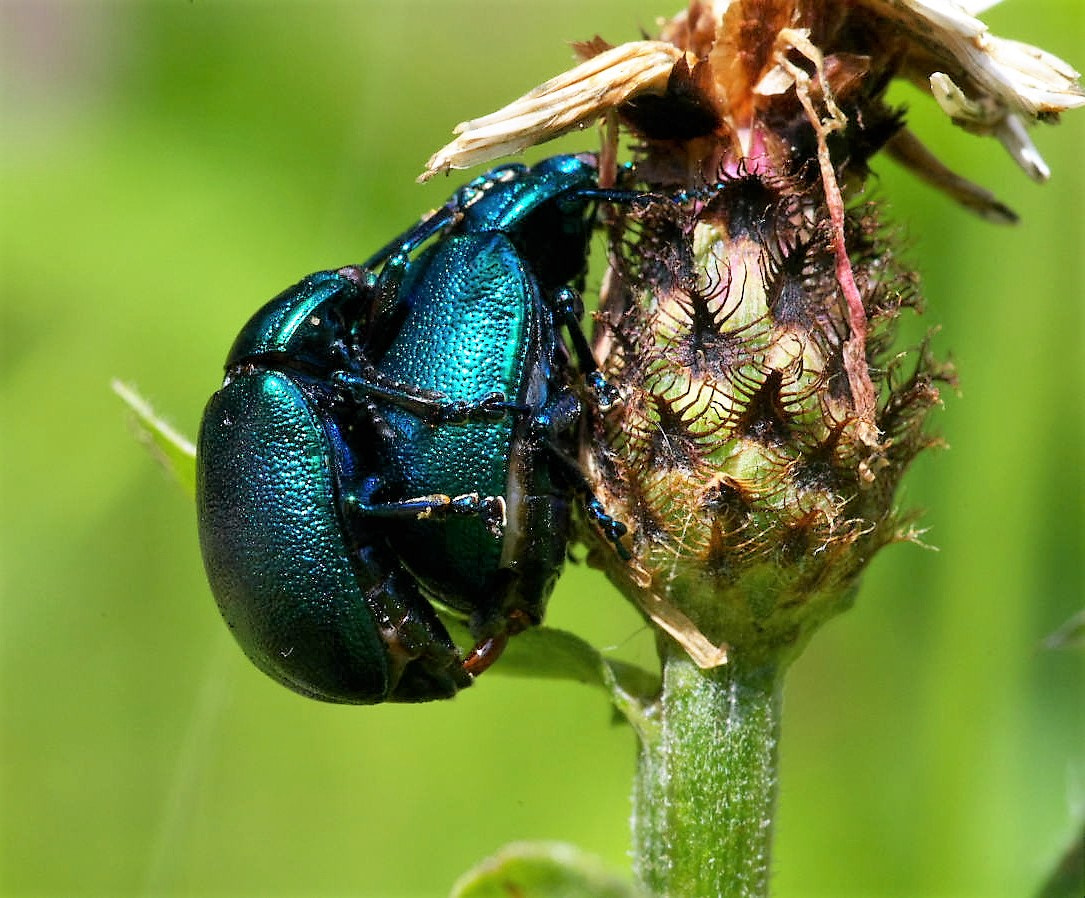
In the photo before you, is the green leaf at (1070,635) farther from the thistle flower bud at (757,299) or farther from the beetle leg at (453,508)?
the beetle leg at (453,508)

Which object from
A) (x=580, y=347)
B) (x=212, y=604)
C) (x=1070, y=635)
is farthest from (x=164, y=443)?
(x=212, y=604)

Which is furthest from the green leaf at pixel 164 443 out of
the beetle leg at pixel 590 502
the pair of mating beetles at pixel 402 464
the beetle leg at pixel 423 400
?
the beetle leg at pixel 590 502

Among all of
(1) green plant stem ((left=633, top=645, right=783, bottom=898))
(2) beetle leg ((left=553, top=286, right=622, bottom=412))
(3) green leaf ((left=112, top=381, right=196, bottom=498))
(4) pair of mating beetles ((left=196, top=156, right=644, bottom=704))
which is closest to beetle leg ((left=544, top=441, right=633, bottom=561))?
(4) pair of mating beetles ((left=196, top=156, right=644, bottom=704))

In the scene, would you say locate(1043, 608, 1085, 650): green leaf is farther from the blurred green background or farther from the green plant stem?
the green plant stem

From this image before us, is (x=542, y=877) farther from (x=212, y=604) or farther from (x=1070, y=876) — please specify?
(x=212, y=604)

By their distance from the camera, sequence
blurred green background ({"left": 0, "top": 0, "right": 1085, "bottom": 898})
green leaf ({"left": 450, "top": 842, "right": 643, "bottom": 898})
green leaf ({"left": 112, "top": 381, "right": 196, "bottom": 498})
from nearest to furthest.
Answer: green leaf ({"left": 450, "top": 842, "right": 643, "bottom": 898}) → green leaf ({"left": 112, "top": 381, "right": 196, "bottom": 498}) → blurred green background ({"left": 0, "top": 0, "right": 1085, "bottom": 898})
